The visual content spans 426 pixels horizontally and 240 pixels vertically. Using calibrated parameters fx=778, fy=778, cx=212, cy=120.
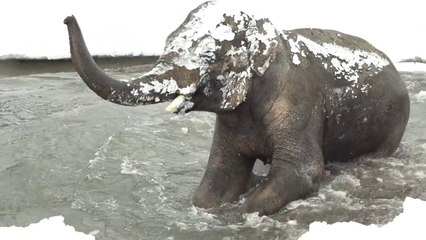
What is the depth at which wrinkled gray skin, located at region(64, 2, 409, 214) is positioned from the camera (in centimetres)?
466

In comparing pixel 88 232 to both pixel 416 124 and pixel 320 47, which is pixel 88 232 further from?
pixel 416 124

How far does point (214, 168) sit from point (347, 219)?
39.1 inches

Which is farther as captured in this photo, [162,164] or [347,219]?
[162,164]

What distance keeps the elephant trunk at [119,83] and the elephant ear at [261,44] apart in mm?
556

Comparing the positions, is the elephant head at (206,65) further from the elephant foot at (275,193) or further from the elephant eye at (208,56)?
the elephant foot at (275,193)

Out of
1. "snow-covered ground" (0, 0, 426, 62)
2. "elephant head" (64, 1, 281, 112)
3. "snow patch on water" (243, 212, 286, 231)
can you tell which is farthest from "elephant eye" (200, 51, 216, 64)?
"snow-covered ground" (0, 0, 426, 62)

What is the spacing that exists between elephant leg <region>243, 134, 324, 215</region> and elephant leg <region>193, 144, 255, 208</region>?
281 millimetres

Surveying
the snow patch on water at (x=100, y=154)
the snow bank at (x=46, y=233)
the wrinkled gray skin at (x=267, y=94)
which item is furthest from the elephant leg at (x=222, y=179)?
the snow bank at (x=46, y=233)

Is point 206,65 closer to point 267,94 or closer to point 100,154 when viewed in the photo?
point 267,94

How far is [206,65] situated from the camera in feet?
15.6

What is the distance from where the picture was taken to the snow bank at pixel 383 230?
3.84m

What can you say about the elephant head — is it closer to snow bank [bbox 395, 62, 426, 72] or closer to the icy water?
the icy water

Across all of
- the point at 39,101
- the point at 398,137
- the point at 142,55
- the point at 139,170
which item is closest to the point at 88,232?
the point at 139,170

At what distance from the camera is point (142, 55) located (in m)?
10.5
